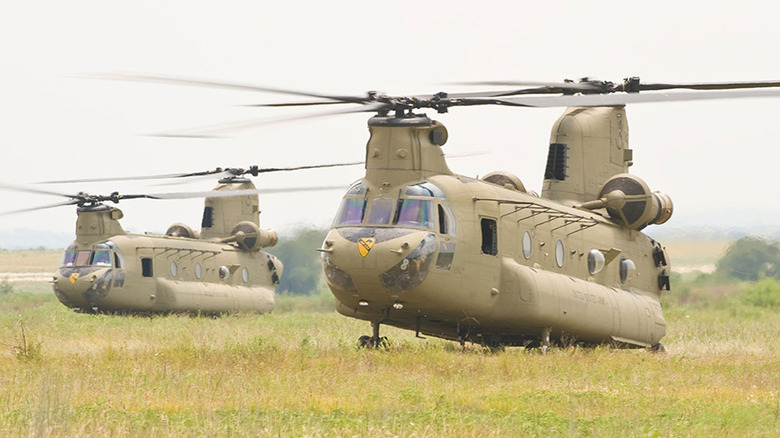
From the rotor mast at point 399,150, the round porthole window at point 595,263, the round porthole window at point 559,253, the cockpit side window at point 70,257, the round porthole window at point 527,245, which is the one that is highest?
the rotor mast at point 399,150

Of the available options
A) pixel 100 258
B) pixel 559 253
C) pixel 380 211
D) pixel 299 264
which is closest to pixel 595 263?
pixel 559 253

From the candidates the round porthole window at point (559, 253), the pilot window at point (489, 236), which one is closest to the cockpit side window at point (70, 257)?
the round porthole window at point (559, 253)

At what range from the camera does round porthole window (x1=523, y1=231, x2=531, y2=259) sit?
66.5ft

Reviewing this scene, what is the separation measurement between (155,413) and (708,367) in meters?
9.97

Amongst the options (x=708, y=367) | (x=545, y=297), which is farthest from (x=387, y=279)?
(x=708, y=367)

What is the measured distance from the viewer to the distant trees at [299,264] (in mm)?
57344

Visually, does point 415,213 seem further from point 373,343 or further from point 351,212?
point 373,343

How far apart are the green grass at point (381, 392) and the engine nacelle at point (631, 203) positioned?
3.31m

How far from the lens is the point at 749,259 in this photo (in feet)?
132

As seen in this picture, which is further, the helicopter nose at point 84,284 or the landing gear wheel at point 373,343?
the helicopter nose at point 84,284

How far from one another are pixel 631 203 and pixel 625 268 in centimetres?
143

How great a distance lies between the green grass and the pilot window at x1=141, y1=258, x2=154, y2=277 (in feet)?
50.2

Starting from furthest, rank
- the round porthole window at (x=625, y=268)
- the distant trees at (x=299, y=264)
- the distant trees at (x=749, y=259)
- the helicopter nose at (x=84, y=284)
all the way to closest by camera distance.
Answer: the distant trees at (x=299, y=264), the distant trees at (x=749, y=259), the helicopter nose at (x=84, y=284), the round porthole window at (x=625, y=268)

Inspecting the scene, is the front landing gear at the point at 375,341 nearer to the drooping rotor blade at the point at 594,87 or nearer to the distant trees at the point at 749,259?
the drooping rotor blade at the point at 594,87
